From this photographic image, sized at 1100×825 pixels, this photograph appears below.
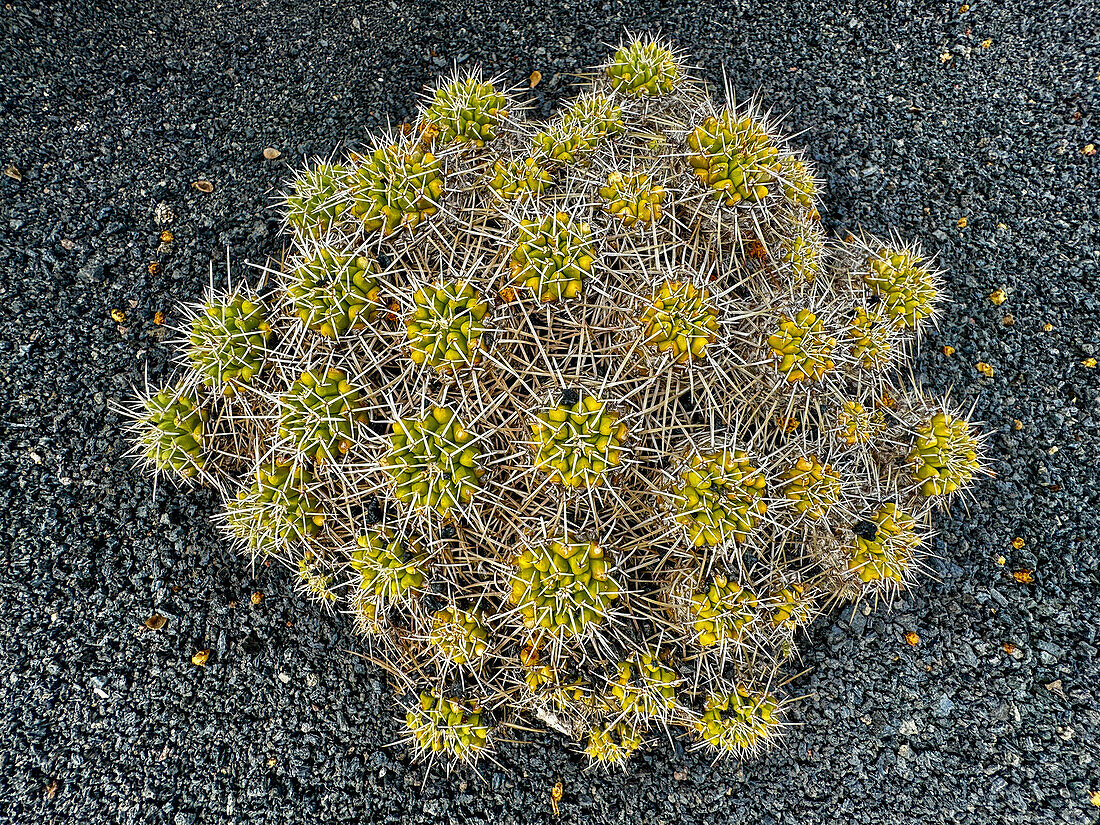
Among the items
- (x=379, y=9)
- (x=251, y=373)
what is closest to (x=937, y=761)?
(x=251, y=373)

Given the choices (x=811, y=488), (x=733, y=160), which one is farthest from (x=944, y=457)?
(x=733, y=160)

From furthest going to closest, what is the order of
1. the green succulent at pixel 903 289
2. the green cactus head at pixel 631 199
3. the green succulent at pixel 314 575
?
the green succulent at pixel 903 289 < the green succulent at pixel 314 575 < the green cactus head at pixel 631 199

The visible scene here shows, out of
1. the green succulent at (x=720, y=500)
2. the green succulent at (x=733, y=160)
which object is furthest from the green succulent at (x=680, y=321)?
the green succulent at (x=733, y=160)

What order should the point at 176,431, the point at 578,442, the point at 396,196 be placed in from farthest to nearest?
the point at 176,431
the point at 396,196
the point at 578,442

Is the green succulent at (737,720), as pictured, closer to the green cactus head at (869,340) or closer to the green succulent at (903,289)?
the green cactus head at (869,340)

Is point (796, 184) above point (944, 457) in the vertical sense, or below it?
above

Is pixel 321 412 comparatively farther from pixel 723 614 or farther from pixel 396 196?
pixel 723 614

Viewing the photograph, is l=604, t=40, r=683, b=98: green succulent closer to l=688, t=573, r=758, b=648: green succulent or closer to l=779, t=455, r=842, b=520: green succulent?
l=779, t=455, r=842, b=520: green succulent

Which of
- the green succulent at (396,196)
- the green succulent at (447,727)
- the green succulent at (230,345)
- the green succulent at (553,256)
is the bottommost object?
the green succulent at (447,727)
